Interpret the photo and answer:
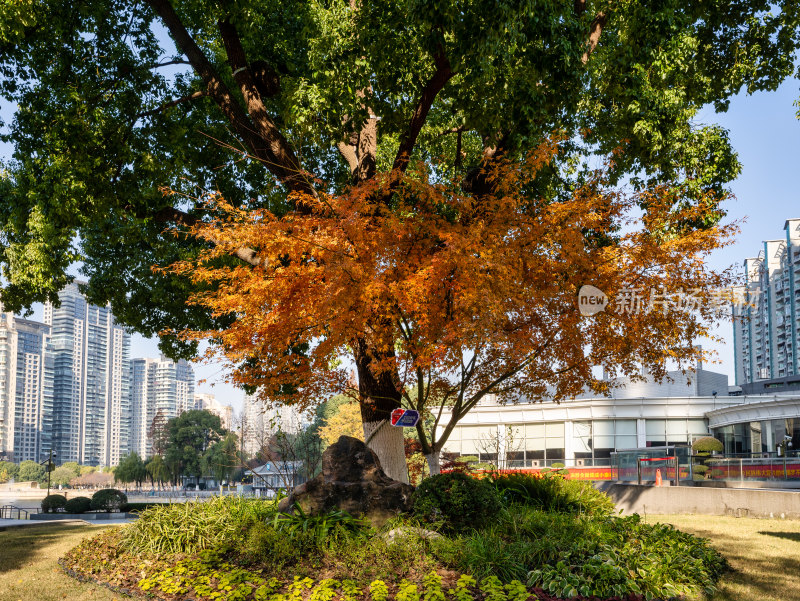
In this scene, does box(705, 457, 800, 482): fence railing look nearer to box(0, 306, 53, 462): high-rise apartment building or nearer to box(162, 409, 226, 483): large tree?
box(162, 409, 226, 483): large tree

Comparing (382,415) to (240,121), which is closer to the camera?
(382,415)

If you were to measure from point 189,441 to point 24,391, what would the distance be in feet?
337

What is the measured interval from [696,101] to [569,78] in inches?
226

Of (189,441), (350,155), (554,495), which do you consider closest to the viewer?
(554,495)

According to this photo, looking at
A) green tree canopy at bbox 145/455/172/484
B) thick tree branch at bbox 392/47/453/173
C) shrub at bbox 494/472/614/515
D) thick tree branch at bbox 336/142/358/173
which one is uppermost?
thick tree branch at bbox 392/47/453/173

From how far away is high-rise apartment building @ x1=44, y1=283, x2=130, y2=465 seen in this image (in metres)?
170

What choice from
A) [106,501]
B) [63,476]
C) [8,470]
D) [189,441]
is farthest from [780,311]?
[8,470]

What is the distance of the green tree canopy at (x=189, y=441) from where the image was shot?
7869cm

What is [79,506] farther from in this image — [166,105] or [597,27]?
Answer: [597,27]

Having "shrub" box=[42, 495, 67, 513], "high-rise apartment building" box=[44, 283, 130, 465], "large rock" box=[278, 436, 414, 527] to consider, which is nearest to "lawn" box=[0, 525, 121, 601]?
"large rock" box=[278, 436, 414, 527]

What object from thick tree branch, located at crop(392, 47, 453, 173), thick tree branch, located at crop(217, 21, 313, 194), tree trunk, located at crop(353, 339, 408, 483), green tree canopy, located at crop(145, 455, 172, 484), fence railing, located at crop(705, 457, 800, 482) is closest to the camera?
thick tree branch, located at crop(392, 47, 453, 173)

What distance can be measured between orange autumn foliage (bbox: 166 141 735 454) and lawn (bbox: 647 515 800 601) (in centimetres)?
325

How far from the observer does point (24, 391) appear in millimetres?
159625

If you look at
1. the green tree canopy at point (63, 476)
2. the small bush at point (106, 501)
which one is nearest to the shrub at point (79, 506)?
the small bush at point (106, 501)
